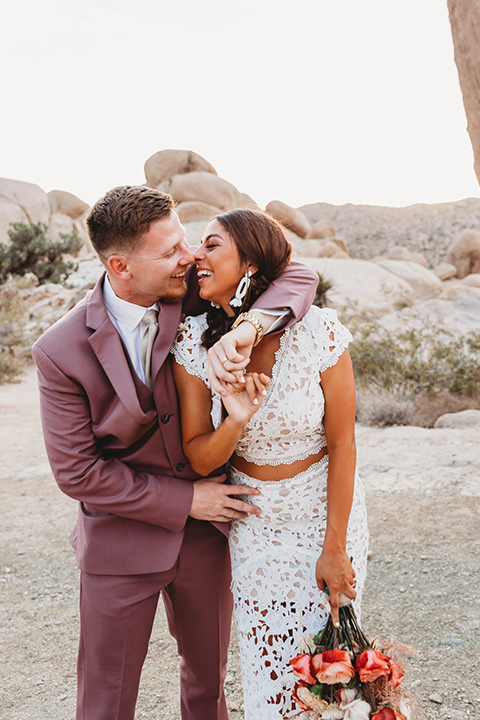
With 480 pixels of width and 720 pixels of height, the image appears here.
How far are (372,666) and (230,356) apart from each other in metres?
0.91

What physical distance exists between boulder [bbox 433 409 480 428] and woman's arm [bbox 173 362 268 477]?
5.92 meters

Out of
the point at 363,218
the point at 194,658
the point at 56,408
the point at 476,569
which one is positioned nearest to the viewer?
the point at 56,408

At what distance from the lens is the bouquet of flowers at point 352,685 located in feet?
5.20

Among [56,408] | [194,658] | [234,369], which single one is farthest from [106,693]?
[234,369]

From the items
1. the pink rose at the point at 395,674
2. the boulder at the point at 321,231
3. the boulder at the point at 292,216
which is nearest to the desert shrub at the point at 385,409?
the pink rose at the point at 395,674

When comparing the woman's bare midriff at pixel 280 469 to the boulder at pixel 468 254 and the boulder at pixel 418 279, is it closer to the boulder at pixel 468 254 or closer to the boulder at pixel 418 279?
the boulder at pixel 418 279

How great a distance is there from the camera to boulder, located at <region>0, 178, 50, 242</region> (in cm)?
2925

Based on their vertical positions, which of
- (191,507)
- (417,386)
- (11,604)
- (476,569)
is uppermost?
(191,507)

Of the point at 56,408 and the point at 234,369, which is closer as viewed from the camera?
the point at 234,369

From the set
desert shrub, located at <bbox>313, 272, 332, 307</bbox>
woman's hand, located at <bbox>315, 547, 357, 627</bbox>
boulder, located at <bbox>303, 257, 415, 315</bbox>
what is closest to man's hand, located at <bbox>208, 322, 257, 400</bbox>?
woman's hand, located at <bbox>315, 547, 357, 627</bbox>

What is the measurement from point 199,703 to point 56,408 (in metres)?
1.35

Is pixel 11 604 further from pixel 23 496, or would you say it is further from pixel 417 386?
pixel 417 386

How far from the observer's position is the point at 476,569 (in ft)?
13.7

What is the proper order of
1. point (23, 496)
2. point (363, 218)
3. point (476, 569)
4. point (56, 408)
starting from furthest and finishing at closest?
point (363, 218), point (23, 496), point (476, 569), point (56, 408)
